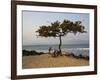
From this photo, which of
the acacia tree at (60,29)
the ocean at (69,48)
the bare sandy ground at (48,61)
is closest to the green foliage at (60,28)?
the acacia tree at (60,29)

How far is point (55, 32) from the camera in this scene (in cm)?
215

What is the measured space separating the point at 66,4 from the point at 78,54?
56cm

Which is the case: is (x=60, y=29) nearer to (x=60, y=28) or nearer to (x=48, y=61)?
(x=60, y=28)

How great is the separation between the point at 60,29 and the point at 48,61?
0.36 meters

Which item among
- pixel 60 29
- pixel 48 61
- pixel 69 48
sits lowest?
pixel 48 61

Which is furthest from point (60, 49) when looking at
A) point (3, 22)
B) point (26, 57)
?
point (3, 22)

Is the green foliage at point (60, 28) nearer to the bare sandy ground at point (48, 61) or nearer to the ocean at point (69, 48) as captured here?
the ocean at point (69, 48)

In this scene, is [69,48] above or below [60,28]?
below

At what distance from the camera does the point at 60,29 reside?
2172 millimetres

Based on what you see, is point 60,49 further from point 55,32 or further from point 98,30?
point 98,30

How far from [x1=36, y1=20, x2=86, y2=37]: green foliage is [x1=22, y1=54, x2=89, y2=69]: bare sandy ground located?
0.78ft

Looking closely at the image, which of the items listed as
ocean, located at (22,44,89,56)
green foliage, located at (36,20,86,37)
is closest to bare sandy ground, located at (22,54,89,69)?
ocean, located at (22,44,89,56)

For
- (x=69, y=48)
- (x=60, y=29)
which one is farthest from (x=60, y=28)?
(x=69, y=48)

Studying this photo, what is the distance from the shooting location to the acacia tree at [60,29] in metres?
2.12
